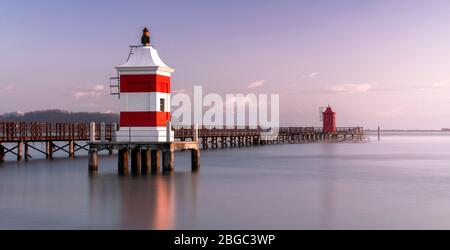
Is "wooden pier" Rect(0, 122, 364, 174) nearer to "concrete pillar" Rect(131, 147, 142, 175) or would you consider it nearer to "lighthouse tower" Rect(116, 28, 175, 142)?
"concrete pillar" Rect(131, 147, 142, 175)

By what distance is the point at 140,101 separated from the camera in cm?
2244

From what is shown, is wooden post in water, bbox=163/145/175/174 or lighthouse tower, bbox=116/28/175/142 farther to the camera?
wooden post in water, bbox=163/145/175/174

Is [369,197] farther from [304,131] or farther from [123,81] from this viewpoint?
[304,131]

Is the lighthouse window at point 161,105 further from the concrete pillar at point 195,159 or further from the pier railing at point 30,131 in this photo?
the pier railing at point 30,131

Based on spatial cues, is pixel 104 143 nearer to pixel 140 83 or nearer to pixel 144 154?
pixel 144 154

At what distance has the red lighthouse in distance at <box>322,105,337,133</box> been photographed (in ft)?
270

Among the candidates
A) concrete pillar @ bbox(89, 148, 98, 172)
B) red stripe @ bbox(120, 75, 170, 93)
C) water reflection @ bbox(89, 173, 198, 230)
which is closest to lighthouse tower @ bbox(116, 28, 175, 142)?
red stripe @ bbox(120, 75, 170, 93)

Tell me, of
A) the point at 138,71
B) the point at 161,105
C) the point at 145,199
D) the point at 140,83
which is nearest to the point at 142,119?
the point at 161,105

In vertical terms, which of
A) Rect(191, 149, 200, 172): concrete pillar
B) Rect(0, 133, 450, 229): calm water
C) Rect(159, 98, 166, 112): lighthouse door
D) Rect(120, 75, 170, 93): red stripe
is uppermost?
Rect(120, 75, 170, 93): red stripe

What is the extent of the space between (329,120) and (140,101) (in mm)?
63562

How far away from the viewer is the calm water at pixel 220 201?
15.1 meters

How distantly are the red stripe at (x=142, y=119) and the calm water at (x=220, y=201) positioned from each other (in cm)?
235
